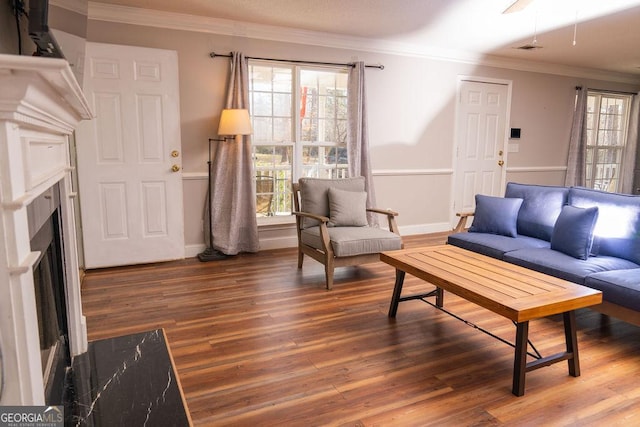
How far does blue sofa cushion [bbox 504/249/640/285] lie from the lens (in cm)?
268

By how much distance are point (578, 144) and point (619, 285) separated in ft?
15.9

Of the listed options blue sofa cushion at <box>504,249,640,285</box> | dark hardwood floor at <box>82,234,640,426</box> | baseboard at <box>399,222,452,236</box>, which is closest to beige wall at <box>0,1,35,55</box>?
dark hardwood floor at <box>82,234,640,426</box>

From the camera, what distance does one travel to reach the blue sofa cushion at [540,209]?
11.3 ft

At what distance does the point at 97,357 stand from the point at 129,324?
908 mm

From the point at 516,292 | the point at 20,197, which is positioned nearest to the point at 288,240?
the point at 516,292

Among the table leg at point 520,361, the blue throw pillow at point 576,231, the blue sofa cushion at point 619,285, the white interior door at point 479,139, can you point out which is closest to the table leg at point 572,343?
the table leg at point 520,361

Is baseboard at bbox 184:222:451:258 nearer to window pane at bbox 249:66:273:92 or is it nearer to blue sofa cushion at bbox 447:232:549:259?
window pane at bbox 249:66:273:92

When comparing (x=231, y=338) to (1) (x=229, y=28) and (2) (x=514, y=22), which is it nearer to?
(1) (x=229, y=28)

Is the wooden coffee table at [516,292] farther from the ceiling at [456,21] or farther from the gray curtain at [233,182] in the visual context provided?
the ceiling at [456,21]

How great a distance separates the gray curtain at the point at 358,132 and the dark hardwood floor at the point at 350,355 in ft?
5.20

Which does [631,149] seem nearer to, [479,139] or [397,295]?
[479,139]

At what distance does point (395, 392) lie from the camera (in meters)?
2.02

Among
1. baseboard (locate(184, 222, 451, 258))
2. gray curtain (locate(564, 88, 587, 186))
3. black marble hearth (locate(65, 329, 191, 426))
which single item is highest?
gray curtain (locate(564, 88, 587, 186))

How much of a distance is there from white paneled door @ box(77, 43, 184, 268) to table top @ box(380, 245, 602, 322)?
7.75ft
